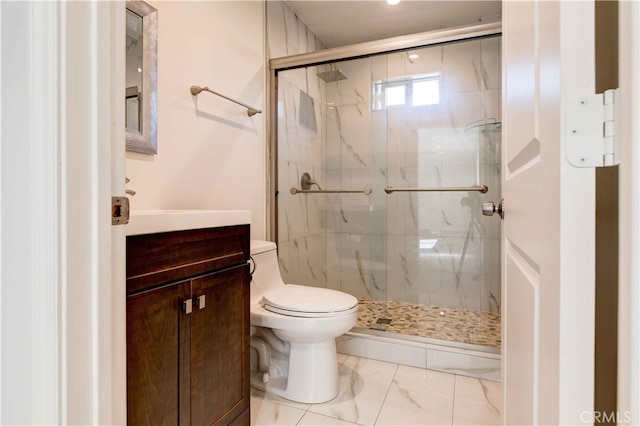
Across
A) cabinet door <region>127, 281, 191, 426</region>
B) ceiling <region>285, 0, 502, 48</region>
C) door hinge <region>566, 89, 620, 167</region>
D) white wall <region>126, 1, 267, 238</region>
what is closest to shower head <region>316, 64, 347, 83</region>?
ceiling <region>285, 0, 502, 48</region>

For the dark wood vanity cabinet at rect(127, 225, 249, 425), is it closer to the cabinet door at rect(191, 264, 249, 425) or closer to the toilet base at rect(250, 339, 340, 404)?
the cabinet door at rect(191, 264, 249, 425)

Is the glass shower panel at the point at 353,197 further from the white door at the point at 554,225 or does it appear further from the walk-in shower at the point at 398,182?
the white door at the point at 554,225

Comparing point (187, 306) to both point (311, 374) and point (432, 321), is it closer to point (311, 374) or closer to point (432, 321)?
point (311, 374)

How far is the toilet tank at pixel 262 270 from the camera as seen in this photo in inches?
65.7

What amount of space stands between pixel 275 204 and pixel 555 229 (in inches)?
76.6

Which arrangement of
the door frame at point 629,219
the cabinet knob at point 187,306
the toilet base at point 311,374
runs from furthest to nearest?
the toilet base at point 311,374, the cabinet knob at point 187,306, the door frame at point 629,219

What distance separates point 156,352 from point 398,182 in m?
2.09

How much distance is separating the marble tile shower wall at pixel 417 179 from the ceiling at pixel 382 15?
0.29 metres

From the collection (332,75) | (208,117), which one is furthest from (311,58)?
(208,117)

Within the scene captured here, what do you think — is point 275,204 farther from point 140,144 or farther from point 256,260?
point 140,144

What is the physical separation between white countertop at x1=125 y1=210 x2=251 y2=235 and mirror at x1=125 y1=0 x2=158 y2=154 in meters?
0.47

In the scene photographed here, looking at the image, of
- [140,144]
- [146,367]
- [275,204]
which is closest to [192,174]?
[140,144]

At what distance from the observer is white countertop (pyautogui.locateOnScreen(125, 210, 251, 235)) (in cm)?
82

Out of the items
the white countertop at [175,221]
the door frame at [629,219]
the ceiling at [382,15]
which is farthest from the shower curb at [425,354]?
the ceiling at [382,15]
